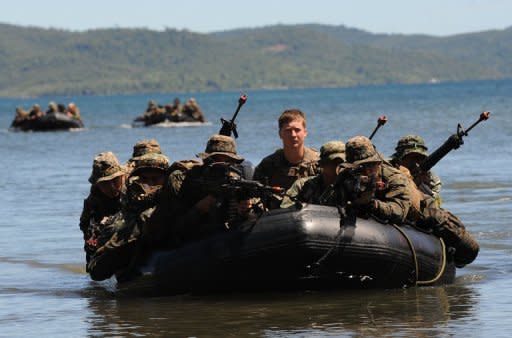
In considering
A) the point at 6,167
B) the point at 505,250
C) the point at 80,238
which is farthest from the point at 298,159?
the point at 6,167

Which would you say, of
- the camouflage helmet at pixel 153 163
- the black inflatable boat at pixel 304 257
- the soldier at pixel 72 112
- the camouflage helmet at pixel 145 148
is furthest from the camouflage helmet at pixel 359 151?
the soldier at pixel 72 112

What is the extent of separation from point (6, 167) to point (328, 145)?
2675 centimetres

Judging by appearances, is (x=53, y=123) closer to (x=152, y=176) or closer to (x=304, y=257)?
(x=152, y=176)

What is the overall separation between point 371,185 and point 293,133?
137cm

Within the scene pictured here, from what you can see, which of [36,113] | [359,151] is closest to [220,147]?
[359,151]

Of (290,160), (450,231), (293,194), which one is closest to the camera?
(293,194)

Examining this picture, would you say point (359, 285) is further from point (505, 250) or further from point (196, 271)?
point (505, 250)

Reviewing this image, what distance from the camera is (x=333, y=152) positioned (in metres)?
12.0

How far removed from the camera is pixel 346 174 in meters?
11.5

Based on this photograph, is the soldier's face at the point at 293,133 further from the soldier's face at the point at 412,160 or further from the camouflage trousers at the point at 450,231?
the soldier's face at the point at 412,160

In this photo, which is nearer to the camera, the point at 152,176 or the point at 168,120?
the point at 152,176

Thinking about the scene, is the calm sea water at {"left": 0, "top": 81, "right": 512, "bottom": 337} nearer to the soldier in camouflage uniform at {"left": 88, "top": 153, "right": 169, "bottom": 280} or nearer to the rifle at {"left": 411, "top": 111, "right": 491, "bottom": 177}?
the soldier in camouflage uniform at {"left": 88, "top": 153, "right": 169, "bottom": 280}

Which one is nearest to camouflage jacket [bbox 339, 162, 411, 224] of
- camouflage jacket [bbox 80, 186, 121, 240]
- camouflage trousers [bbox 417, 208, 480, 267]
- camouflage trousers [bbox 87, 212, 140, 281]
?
camouflage trousers [bbox 417, 208, 480, 267]

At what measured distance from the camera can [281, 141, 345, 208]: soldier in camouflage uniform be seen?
1198cm
